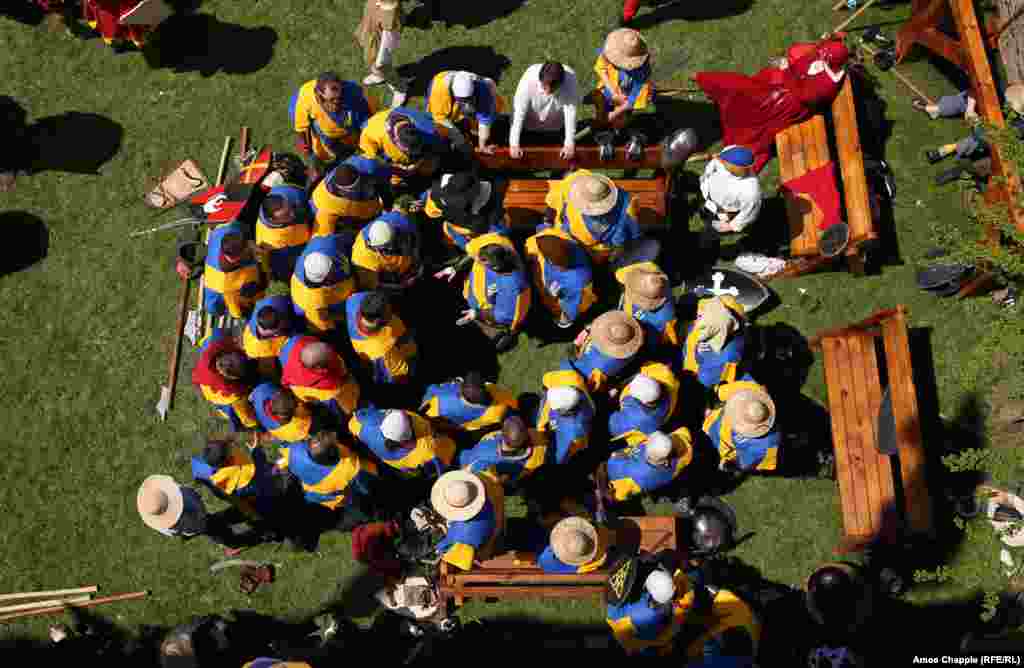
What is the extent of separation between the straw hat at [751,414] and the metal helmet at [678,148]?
10.7 ft

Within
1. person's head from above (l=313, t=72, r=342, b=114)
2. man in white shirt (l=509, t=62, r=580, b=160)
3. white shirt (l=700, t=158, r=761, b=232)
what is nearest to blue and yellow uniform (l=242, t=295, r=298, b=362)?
person's head from above (l=313, t=72, r=342, b=114)

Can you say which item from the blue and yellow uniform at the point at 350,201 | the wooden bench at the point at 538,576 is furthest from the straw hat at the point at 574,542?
the blue and yellow uniform at the point at 350,201

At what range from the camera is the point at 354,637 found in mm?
9086

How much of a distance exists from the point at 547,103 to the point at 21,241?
795 centimetres

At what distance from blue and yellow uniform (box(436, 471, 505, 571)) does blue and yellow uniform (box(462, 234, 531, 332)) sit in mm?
1919

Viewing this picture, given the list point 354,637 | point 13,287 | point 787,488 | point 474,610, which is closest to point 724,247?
point 787,488

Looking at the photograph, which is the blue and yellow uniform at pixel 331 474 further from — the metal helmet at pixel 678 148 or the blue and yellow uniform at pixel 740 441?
the metal helmet at pixel 678 148

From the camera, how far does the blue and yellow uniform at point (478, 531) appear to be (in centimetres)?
811

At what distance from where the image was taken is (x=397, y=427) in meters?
8.01

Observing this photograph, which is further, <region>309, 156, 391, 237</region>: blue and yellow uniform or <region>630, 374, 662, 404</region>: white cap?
<region>309, 156, 391, 237</region>: blue and yellow uniform

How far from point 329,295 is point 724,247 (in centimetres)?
543

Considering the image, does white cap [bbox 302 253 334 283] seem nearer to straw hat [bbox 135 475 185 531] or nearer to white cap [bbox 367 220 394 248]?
white cap [bbox 367 220 394 248]

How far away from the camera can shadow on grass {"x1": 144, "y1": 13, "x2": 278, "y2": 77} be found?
39.5 ft

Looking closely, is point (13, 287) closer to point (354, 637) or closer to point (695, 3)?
point (354, 637)
